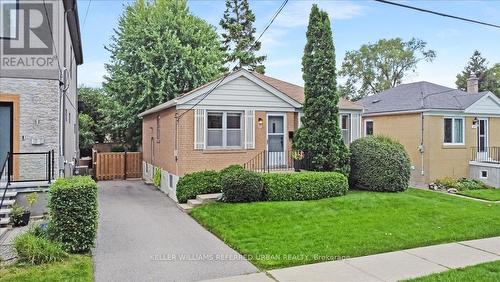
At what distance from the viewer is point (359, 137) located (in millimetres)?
16125

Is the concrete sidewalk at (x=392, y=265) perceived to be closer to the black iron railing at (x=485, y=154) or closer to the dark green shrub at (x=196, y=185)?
the dark green shrub at (x=196, y=185)

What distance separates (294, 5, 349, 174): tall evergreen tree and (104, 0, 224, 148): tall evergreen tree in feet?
34.1

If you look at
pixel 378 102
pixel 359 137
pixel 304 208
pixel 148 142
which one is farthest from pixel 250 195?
pixel 378 102

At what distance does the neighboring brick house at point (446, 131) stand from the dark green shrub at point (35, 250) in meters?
16.7

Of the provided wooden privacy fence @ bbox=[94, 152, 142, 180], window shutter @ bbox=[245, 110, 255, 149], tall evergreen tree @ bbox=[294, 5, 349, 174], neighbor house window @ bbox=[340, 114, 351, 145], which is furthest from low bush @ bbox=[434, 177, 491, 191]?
wooden privacy fence @ bbox=[94, 152, 142, 180]

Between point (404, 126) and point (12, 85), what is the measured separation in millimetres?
17301

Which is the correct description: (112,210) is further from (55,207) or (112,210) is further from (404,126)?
(404,126)

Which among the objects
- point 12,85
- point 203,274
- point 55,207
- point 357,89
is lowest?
point 203,274

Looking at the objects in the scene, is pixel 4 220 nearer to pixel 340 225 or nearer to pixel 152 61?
pixel 340 225

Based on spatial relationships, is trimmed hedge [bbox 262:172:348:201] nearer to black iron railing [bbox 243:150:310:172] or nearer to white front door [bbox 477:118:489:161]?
black iron railing [bbox 243:150:310:172]

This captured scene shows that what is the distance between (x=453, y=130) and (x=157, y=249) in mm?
16721

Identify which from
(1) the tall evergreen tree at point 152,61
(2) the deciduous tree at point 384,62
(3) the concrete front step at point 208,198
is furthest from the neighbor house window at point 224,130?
(2) the deciduous tree at point 384,62

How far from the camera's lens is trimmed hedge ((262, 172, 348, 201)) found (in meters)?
12.0

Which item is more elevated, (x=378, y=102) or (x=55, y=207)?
(x=378, y=102)
